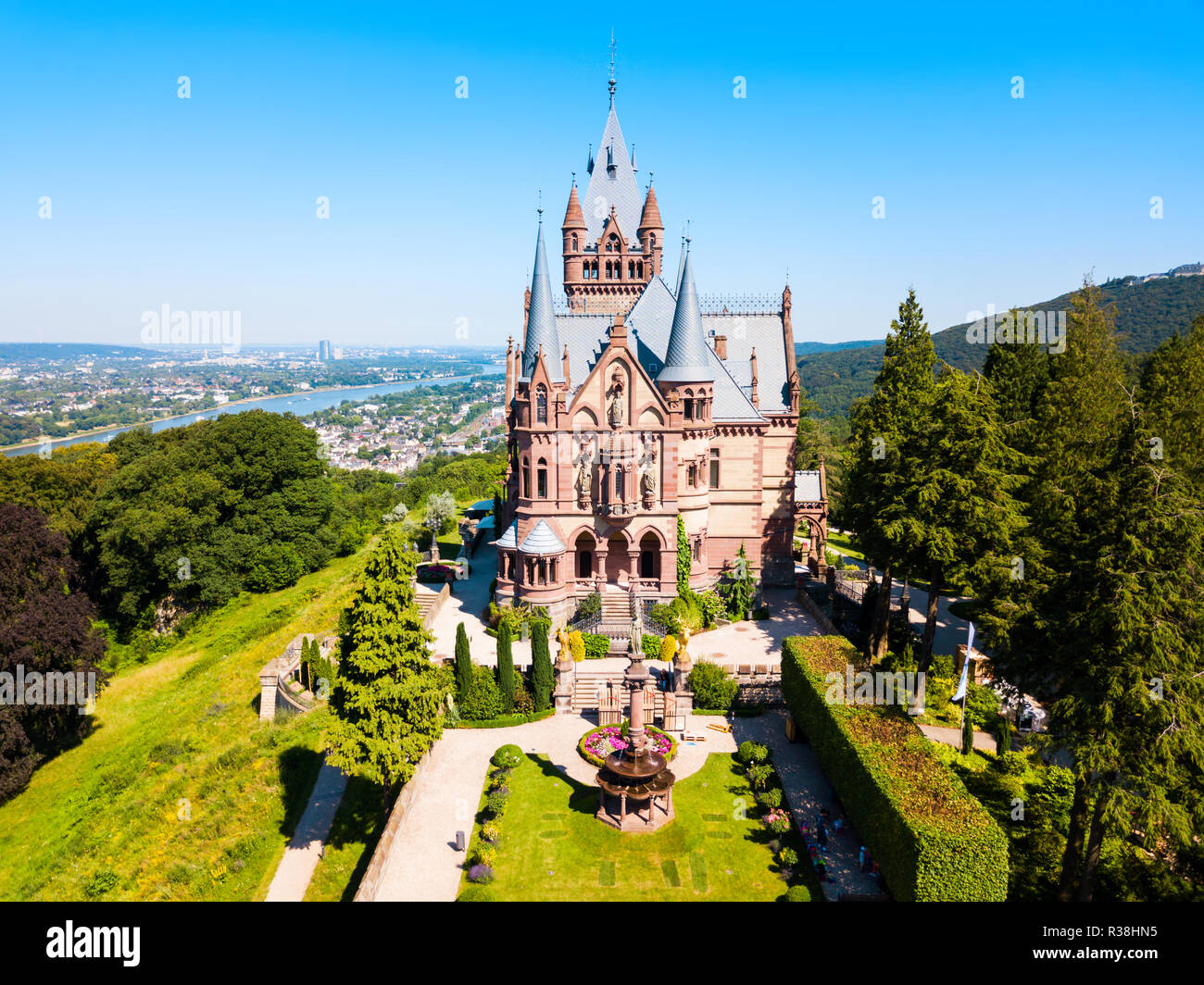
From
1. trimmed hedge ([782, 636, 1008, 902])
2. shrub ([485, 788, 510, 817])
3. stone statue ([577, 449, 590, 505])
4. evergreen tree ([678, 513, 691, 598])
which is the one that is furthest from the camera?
evergreen tree ([678, 513, 691, 598])

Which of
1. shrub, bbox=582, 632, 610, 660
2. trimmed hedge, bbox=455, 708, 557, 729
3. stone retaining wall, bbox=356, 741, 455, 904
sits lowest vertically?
stone retaining wall, bbox=356, 741, 455, 904

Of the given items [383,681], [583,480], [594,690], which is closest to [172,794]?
[383,681]

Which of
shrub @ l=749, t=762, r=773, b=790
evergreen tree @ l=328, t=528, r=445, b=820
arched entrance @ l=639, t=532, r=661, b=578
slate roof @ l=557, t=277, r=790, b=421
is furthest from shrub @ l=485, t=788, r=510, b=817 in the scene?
slate roof @ l=557, t=277, r=790, b=421

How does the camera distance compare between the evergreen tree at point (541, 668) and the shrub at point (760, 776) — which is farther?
the evergreen tree at point (541, 668)

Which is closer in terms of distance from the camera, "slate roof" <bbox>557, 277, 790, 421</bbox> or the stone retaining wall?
the stone retaining wall

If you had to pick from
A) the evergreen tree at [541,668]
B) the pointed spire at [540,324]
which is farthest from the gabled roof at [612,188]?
the evergreen tree at [541,668]

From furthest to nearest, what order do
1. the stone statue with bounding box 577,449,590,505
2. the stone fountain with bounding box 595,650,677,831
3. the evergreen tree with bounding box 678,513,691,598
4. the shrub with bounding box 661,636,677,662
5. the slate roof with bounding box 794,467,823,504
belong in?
1. the slate roof with bounding box 794,467,823,504
2. the evergreen tree with bounding box 678,513,691,598
3. the stone statue with bounding box 577,449,590,505
4. the shrub with bounding box 661,636,677,662
5. the stone fountain with bounding box 595,650,677,831

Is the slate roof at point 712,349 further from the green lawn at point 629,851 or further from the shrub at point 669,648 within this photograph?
the green lawn at point 629,851

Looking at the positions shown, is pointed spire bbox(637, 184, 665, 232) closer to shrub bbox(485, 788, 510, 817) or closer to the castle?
the castle
